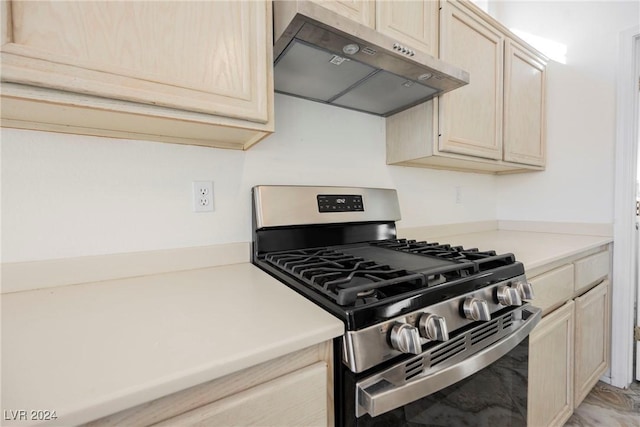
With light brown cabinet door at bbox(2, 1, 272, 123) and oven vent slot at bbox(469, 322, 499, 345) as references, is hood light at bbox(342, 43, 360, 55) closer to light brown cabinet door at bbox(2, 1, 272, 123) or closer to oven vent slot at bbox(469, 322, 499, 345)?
light brown cabinet door at bbox(2, 1, 272, 123)

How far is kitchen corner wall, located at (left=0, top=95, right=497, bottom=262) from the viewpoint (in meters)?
0.78

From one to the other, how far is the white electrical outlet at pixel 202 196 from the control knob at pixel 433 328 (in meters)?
0.81

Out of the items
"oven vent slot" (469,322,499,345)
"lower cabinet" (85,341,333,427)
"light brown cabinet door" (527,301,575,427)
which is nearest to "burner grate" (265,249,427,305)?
"lower cabinet" (85,341,333,427)

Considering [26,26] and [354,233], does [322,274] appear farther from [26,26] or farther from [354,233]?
[26,26]

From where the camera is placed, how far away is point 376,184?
4.89 ft

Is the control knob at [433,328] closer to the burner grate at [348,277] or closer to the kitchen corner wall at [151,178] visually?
the burner grate at [348,277]

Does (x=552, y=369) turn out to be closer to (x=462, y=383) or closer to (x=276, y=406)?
(x=462, y=383)

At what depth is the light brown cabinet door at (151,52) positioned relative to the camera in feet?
1.82

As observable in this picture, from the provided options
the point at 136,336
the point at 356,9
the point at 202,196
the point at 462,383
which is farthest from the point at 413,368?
the point at 356,9

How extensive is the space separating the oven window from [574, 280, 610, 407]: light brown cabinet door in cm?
69

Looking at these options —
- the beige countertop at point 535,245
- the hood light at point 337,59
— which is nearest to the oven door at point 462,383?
the beige countertop at point 535,245

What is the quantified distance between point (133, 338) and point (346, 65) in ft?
3.18

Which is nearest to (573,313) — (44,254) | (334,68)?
(334,68)

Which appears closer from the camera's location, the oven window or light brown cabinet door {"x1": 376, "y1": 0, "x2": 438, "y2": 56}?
the oven window
